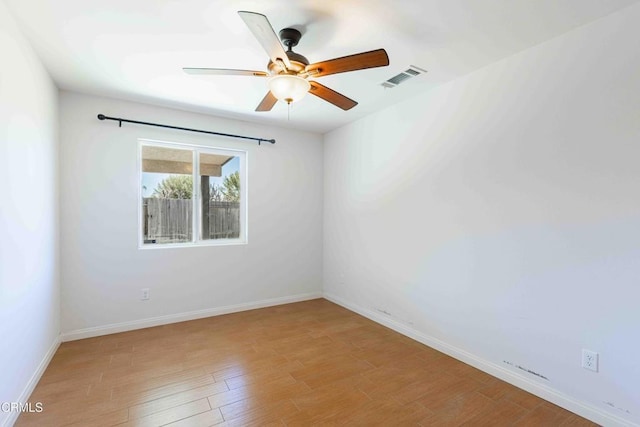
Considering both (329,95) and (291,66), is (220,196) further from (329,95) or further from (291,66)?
(291,66)

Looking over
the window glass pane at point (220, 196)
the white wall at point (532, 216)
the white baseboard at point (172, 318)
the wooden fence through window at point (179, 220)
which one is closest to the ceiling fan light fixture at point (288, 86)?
the white wall at point (532, 216)

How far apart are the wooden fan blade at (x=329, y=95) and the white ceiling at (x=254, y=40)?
1.11ft

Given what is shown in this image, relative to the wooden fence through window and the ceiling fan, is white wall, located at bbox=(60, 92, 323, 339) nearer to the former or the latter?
the wooden fence through window

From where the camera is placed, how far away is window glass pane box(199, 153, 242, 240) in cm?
390

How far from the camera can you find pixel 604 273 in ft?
6.23

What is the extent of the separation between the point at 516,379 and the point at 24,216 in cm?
377

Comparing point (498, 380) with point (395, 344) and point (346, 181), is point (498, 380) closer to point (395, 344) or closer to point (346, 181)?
point (395, 344)

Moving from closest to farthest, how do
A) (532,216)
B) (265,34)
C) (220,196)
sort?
1. (265,34)
2. (532,216)
3. (220,196)

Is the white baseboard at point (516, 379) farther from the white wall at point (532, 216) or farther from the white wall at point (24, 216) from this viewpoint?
the white wall at point (24, 216)

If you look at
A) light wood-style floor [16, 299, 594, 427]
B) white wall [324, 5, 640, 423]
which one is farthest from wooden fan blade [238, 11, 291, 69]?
light wood-style floor [16, 299, 594, 427]

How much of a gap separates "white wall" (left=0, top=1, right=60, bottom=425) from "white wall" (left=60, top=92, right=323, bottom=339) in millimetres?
304

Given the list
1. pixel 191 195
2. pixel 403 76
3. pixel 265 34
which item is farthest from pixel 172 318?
pixel 403 76

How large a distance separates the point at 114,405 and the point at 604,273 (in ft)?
10.9

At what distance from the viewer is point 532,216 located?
7.34 ft
